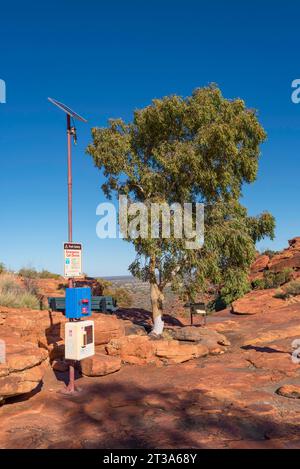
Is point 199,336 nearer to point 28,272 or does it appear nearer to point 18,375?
point 18,375

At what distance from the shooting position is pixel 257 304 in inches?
908

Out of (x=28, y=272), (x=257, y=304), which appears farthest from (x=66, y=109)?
(x=28, y=272)

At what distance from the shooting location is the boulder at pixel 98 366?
938 cm

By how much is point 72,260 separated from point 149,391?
9.99 ft

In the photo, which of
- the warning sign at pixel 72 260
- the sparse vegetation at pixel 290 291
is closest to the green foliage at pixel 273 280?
the sparse vegetation at pixel 290 291

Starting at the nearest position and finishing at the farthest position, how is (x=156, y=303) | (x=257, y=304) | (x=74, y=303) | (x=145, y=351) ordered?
(x=74, y=303) < (x=145, y=351) < (x=156, y=303) < (x=257, y=304)

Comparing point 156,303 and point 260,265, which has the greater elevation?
point 260,265

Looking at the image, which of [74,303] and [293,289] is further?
[293,289]

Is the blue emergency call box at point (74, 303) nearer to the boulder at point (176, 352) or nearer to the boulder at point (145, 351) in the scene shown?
the boulder at point (145, 351)

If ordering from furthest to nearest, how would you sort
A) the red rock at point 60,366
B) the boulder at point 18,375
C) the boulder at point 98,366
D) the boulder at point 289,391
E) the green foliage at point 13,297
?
the green foliage at point 13,297 → the red rock at point 60,366 → the boulder at point 98,366 → the boulder at point 289,391 → the boulder at point 18,375

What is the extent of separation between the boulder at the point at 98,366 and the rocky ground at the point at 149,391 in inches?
0.9

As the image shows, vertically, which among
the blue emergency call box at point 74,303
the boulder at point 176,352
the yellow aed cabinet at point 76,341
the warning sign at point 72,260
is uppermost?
the warning sign at point 72,260

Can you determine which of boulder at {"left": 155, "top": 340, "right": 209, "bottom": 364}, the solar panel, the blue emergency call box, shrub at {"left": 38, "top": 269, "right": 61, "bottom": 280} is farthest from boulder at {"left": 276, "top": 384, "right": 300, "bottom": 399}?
shrub at {"left": 38, "top": 269, "right": 61, "bottom": 280}

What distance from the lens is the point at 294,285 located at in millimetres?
24047
